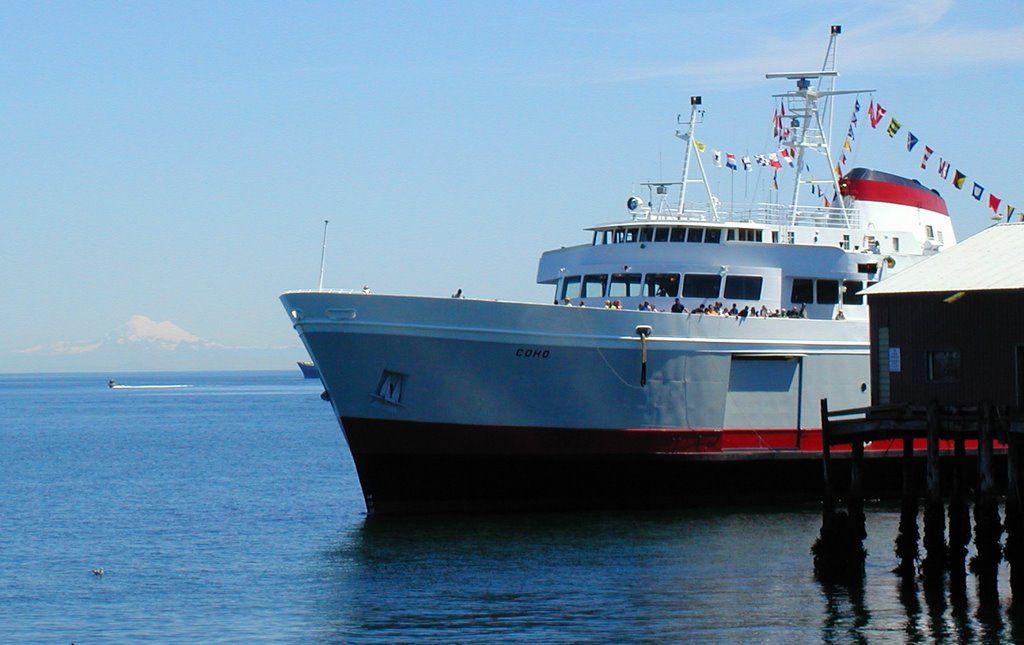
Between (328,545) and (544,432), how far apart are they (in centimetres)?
534

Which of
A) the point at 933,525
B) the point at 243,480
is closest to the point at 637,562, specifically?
the point at 933,525

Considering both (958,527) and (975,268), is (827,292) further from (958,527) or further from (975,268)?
(958,527)

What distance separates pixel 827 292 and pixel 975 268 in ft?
34.8

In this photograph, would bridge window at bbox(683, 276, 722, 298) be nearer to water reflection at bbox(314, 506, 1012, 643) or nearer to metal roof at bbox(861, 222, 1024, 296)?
water reflection at bbox(314, 506, 1012, 643)

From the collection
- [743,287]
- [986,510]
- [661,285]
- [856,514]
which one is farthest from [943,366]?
[661,285]

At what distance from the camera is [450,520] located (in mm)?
A: 33875

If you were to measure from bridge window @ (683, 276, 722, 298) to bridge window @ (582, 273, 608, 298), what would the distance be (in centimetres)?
212

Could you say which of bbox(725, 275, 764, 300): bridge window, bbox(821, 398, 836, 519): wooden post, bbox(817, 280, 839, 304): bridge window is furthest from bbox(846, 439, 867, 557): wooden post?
bbox(817, 280, 839, 304): bridge window

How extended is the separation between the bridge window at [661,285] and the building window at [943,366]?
34.6 ft

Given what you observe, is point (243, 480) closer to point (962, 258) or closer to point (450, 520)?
point (450, 520)

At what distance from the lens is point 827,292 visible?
39.2m

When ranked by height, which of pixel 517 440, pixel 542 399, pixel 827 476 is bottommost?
pixel 827 476

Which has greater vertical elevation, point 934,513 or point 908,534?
point 934,513

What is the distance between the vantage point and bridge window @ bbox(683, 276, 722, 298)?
38375mm
